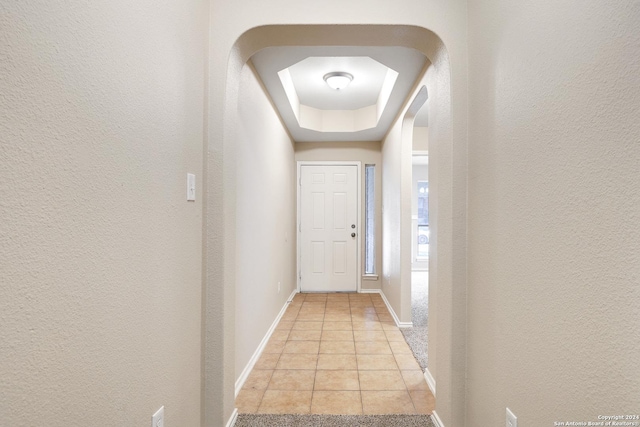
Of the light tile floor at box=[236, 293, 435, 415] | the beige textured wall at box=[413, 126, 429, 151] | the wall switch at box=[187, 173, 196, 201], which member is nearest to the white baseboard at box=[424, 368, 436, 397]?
the light tile floor at box=[236, 293, 435, 415]

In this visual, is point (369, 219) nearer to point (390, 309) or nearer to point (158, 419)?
point (390, 309)

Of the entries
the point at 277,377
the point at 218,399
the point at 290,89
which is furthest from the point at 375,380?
the point at 290,89

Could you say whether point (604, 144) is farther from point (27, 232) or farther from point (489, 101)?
point (27, 232)

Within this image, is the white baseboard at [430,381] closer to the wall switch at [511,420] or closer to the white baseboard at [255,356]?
the wall switch at [511,420]

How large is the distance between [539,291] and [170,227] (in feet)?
4.55

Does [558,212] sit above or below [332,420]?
above

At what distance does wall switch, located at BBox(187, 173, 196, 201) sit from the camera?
1.43 meters

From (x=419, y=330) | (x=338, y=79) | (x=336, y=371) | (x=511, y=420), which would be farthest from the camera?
(x=419, y=330)

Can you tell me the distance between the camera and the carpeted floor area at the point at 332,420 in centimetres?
178

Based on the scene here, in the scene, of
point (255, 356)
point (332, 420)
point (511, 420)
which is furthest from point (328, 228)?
point (511, 420)

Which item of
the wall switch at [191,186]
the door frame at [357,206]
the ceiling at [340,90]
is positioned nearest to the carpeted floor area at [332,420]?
the wall switch at [191,186]

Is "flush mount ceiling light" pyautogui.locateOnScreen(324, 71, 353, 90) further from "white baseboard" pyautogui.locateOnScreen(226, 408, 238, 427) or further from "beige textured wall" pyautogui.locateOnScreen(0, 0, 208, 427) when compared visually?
"white baseboard" pyautogui.locateOnScreen(226, 408, 238, 427)

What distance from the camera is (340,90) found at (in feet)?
11.9

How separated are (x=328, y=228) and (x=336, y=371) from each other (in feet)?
9.11
